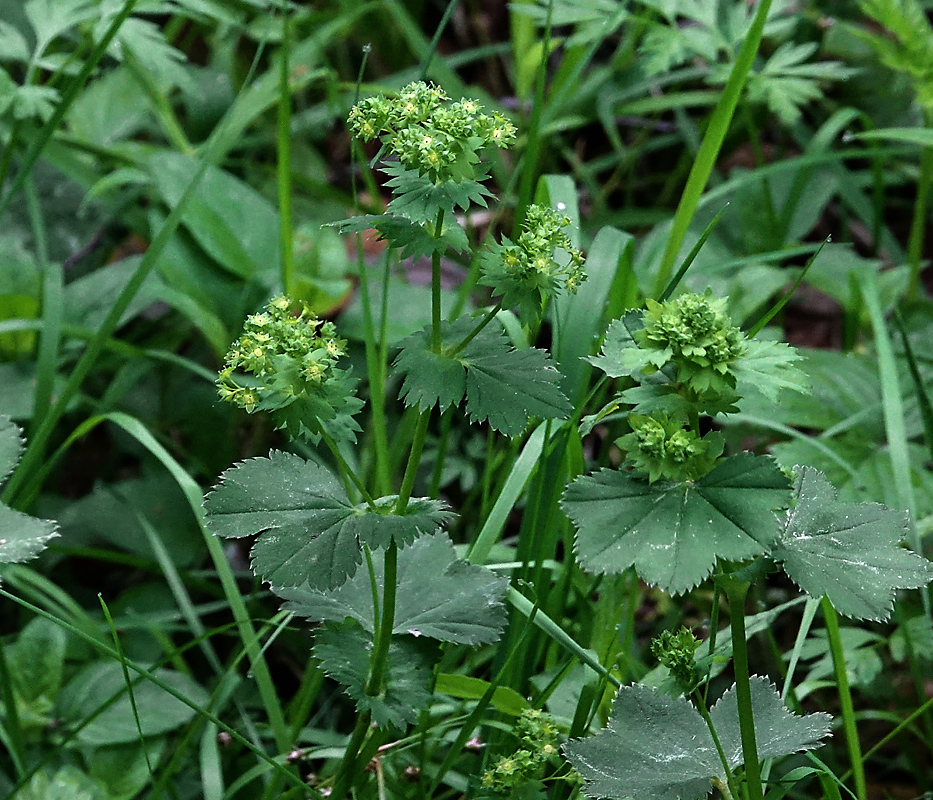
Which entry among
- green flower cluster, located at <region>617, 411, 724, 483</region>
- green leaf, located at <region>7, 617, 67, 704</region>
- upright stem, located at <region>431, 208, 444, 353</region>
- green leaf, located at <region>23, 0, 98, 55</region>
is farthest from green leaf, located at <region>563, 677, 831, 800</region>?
green leaf, located at <region>23, 0, 98, 55</region>

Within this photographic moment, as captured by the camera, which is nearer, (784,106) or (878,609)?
(878,609)

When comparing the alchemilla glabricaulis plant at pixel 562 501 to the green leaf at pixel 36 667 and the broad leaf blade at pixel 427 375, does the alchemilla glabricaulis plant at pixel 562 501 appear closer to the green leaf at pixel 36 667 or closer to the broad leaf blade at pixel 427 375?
the broad leaf blade at pixel 427 375

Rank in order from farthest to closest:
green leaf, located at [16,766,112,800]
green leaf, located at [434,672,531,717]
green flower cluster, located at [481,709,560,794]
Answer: green leaf, located at [16,766,112,800] < green leaf, located at [434,672,531,717] < green flower cluster, located at [481,709,560,794]

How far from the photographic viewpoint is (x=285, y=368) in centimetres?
94

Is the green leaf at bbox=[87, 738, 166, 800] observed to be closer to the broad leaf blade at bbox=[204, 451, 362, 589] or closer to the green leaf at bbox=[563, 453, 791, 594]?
the broad leaf blade at bbox=[204, 451, 362, 589]

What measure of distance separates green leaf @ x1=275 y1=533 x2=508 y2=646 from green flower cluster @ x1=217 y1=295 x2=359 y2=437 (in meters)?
0.26

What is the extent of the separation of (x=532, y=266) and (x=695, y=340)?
172 mm

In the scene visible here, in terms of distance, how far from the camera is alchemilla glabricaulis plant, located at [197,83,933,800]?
2.90ft

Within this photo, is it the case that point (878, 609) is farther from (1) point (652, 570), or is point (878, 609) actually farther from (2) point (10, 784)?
(2) point (10, 784)

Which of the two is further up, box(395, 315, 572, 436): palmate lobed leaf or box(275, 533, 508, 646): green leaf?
box(395, 315, 572, 436): palmate lobed leaf

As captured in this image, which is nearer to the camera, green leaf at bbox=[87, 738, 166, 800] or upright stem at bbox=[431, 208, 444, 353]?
upright stem at bbox=[431, 208, 444, 353]

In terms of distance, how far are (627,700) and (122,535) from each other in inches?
47.3

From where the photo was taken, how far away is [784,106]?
2.07 meters

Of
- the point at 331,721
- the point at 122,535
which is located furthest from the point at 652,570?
Answer: the point at 122,535
